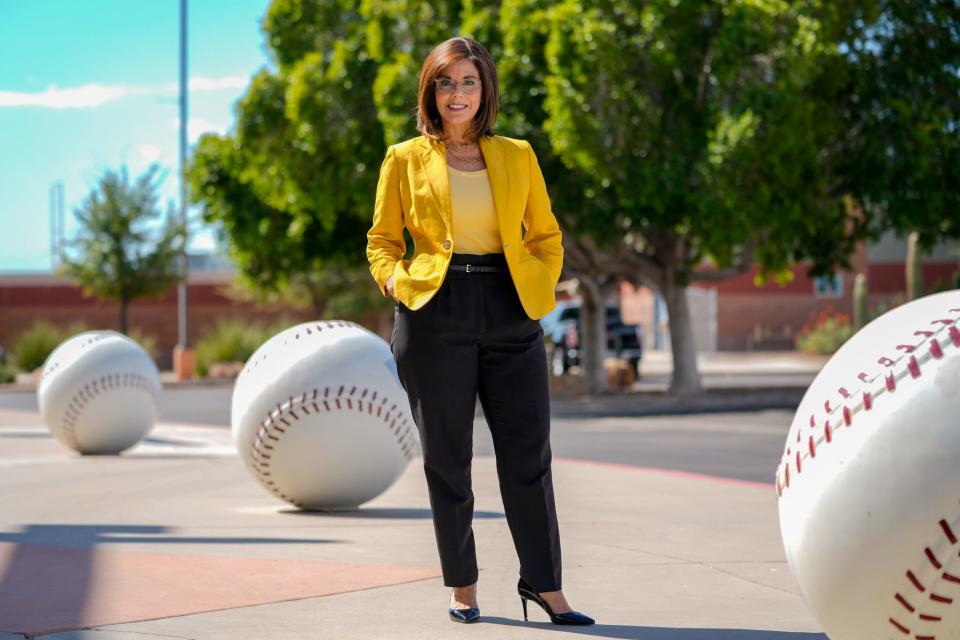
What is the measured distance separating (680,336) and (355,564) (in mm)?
18738

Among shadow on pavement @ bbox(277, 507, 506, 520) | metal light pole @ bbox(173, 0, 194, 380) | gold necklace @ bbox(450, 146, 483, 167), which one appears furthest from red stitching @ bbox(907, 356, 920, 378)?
metal light pole @ bbox(173, 0, 194, 380)

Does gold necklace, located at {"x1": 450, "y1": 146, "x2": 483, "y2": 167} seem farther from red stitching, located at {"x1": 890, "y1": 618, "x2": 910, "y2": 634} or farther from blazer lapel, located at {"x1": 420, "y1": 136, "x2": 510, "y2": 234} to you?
red stitching, located at {"x1": 890, "y1": 618, "x2": 910, "y2": 634}

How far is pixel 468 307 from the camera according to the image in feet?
17.7

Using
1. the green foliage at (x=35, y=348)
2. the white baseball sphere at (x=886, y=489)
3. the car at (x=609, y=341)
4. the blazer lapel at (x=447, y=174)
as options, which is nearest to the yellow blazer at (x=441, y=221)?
the blazer lapel at (x=447, y=174)

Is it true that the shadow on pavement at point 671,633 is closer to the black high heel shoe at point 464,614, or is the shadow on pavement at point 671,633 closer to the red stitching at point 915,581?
the black high heel shoe at point 464,614

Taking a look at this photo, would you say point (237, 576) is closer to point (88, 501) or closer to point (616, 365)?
point (88, 501)

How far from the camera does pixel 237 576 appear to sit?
21.5ft

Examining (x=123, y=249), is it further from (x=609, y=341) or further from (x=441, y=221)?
(x=441, y=221)

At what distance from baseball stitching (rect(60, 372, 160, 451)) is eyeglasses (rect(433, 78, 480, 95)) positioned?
8812 mm

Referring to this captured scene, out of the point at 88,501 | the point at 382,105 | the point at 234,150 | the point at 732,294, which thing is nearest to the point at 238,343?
the point at 234,150

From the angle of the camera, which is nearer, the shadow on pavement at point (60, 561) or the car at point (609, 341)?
the shadow on pavement at point (60, 561)

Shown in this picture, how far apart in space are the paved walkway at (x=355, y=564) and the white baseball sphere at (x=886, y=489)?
90cm

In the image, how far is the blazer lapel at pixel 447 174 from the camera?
17.8 ft

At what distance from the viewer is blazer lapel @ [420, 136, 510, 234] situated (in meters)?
5.43
